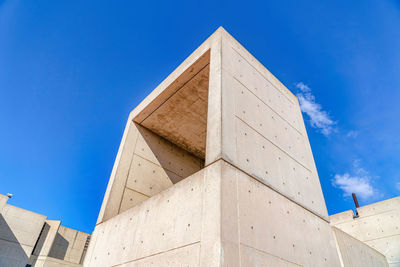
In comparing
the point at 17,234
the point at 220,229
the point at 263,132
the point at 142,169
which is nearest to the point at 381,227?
the point at 263,132

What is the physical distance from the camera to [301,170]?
5848mm

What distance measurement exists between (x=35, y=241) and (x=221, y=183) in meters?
24.3

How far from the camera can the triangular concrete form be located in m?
3.39

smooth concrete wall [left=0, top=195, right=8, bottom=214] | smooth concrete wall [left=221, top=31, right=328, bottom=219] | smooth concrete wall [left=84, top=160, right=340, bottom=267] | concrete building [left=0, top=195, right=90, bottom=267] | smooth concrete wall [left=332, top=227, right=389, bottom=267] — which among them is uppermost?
smooth concrete wall [left=0, top=195, right=8, bottom=214]

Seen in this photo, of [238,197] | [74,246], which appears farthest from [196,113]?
[74,246]

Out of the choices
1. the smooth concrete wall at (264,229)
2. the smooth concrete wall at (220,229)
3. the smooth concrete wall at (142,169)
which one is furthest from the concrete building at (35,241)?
the smooth concrete wall at (264,229)

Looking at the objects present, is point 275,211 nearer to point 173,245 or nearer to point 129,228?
point 173,245

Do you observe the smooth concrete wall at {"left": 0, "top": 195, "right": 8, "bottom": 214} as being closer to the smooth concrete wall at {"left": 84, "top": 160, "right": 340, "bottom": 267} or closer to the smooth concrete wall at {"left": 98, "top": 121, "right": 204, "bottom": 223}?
the smooth concrete wall at {"left": 98, "top": 121, "right": 204, "bottom": 223}

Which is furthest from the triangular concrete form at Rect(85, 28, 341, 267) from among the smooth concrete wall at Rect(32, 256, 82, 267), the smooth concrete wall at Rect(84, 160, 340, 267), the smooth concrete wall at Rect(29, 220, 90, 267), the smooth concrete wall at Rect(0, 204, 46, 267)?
the smooth concrete wall at Rect(29, 220, 90, 267)

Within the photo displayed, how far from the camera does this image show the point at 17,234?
20.0 metres

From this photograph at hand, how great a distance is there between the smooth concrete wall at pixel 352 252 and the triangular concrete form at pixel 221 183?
806 mm

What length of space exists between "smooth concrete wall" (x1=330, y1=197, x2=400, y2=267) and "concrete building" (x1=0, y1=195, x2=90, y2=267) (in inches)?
944

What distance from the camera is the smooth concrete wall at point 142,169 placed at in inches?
260

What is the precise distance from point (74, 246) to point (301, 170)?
90.7 feet
